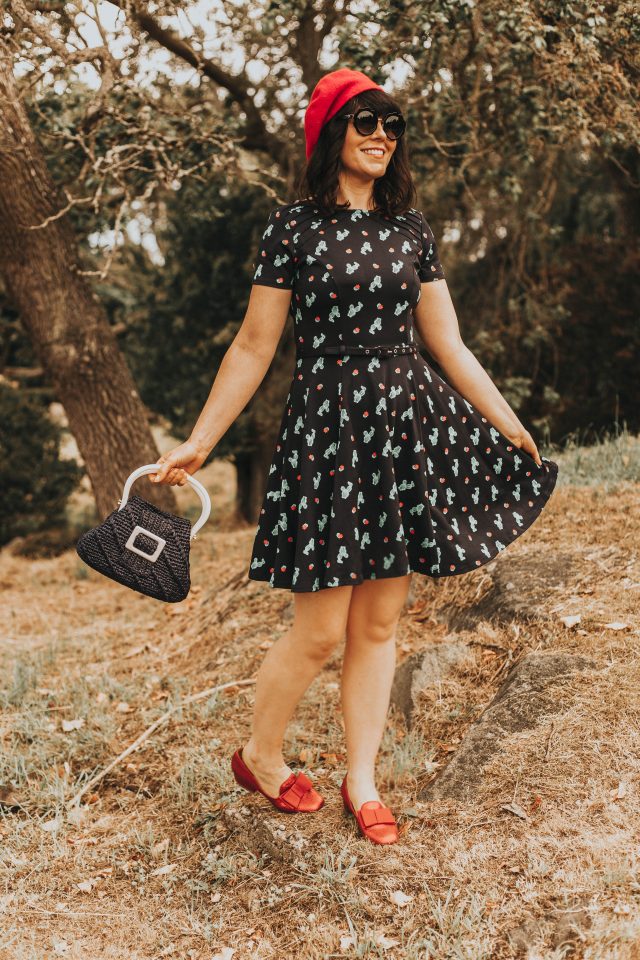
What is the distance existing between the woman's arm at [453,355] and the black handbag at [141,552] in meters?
0.86

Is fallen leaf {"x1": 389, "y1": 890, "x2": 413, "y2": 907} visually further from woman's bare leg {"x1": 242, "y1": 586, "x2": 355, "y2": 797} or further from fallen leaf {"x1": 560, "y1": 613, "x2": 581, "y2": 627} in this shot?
fallen leaf {"x1": 560, "y1": 613, "x2": 581, "y2": 627}

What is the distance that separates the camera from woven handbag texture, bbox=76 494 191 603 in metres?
2.49

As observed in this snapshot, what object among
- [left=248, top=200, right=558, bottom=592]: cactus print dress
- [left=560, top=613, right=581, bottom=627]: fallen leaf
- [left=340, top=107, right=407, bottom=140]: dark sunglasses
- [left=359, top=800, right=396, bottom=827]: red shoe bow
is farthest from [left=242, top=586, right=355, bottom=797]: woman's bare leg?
A: [left=340, top=107, right=407, bottom=140]: dark sunglasses

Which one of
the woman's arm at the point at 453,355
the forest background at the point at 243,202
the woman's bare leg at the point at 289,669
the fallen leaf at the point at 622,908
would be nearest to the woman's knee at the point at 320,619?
the woman's bare leg at the point at 289,669

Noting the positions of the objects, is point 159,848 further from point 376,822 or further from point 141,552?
point 141,552

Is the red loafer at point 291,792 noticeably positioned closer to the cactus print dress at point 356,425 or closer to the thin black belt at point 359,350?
the cactus print dress at point 356,425

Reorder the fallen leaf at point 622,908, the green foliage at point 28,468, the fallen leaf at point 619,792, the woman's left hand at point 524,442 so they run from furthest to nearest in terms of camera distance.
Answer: the green foliage at point 28,468 < the woman's left hand at point 524,442 < the fallen leaf at point 619,792 < the fallen leaf at point 622,908

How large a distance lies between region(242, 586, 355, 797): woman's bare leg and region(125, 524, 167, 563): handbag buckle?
43cm

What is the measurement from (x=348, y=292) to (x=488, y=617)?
71.1 inches

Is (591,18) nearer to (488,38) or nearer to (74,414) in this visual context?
(488,38)

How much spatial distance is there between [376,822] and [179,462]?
1256mm

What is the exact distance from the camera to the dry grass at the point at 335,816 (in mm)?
2373

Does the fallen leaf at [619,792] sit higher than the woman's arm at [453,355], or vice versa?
the woman's arm at [453,355]

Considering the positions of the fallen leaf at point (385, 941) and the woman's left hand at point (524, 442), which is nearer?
the fallen leaf at point (385, 941)
